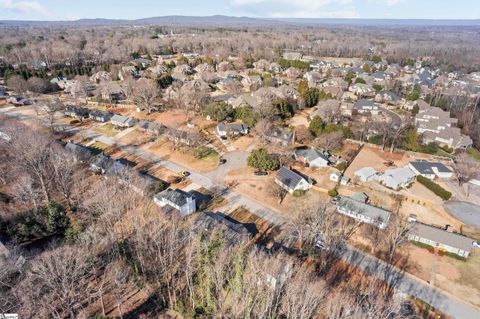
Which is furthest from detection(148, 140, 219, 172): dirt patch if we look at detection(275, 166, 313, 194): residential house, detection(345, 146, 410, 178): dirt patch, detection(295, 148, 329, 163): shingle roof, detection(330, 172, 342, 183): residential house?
detection(345, 146, 410, 178): dirt patch

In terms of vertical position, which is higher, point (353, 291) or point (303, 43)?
point (303, 43)

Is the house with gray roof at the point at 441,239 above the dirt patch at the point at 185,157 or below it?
below

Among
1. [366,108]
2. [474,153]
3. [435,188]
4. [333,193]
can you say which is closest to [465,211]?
[435,188]

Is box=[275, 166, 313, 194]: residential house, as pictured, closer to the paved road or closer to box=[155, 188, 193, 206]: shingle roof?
the paved road

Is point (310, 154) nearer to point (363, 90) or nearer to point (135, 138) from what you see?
point (135, 138)

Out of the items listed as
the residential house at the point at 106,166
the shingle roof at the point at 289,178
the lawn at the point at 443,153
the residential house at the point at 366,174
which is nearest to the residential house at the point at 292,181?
the shingle roof at the point at 289,178

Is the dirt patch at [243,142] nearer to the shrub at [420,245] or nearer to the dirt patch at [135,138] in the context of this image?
the dirt patch at [135,138]

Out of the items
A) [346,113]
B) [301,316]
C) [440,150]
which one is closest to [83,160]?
[301,316]

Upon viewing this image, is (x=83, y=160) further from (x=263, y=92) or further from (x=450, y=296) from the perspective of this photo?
(x=450, y=296)
